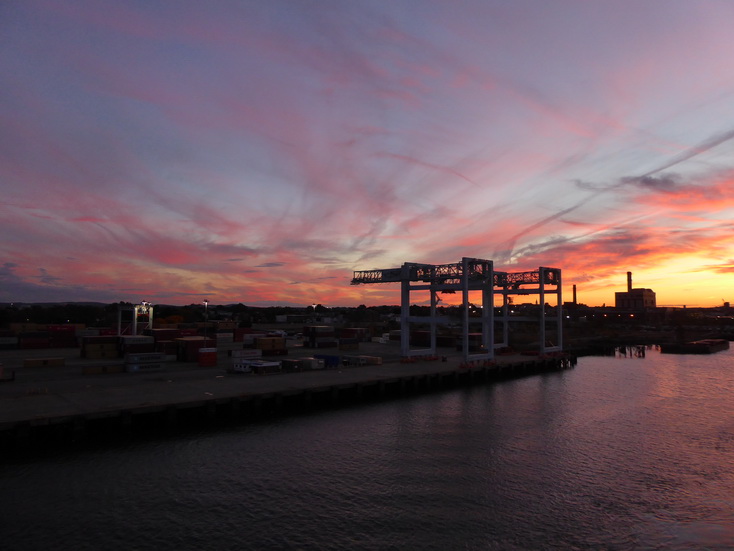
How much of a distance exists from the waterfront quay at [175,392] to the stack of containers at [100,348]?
1.36 m

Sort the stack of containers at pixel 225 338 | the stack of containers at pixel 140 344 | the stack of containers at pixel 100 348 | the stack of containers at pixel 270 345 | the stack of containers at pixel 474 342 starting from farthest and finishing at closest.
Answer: the stack of containers at pixel 225 338 < the stack of containers at pixel 474 342 < the stack of containers at pixel 270 345 < the stack of containers at pixel 100 348 < the stack of containers at pixel 140 344

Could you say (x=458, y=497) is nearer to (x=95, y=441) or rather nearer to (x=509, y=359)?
(x=95, y=441)

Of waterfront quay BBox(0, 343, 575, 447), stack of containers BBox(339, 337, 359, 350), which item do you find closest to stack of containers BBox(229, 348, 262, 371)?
waterfront quay BBox(0, 343, 575, 447)

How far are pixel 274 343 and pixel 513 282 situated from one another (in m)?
43.5

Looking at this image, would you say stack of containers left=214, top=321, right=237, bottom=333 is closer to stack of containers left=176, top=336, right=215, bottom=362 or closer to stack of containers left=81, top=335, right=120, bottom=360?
stack of containers left=81, top=335, right=120, bottom=360

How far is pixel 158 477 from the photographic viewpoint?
25188 mm

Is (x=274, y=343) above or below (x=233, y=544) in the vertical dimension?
above

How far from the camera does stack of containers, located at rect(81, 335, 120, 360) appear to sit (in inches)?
2616

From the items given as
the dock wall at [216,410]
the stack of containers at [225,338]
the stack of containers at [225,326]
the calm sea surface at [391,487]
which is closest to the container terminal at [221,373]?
the dock wall at [216,410]

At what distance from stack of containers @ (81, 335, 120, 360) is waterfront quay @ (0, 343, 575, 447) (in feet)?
4.46

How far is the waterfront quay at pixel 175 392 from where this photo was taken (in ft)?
99.3

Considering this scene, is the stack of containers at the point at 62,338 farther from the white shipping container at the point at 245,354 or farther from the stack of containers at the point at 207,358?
the white shipping container at the point at 245,354

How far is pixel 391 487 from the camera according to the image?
24500 millimetres

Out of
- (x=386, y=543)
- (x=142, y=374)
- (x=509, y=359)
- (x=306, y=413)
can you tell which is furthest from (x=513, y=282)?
(x=386, y=543)
